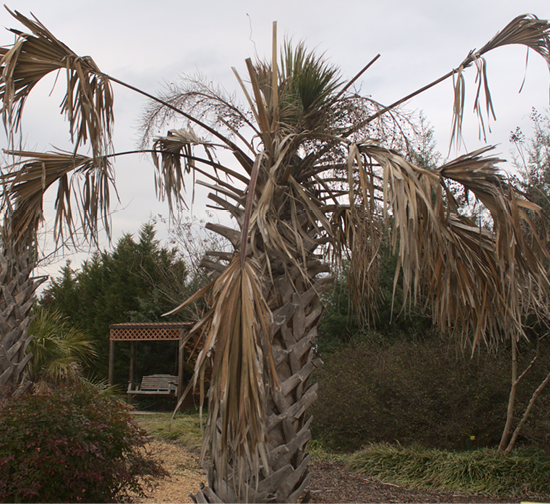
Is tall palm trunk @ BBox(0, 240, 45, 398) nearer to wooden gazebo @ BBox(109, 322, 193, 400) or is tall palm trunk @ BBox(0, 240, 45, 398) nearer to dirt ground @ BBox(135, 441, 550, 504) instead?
dirt ground @ BBox(135, 441, 550, 504)

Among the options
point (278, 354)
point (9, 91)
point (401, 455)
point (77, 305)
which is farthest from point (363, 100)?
point (77, 305)

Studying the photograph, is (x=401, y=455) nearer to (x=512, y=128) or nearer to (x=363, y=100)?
(x=363, y=100)

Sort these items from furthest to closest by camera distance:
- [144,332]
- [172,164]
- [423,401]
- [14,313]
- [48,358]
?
[144,332] < [48,358] < [423,401] < [14,313] < [172,164]

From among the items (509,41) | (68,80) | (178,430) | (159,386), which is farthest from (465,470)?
(159,386)

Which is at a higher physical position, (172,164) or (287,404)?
(172,164)

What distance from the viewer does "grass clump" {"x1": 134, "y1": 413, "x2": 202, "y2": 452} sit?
798 cm

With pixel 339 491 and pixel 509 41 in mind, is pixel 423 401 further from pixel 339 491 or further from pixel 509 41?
pixel 509 41

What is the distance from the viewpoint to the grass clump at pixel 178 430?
7984mm

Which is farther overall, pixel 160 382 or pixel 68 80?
pixel 160 382

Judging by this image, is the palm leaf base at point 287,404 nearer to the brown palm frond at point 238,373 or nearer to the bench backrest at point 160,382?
the brown palm frond at point 238,373

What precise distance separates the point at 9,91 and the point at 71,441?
244 centimetres

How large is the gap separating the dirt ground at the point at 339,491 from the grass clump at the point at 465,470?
6.2 inches

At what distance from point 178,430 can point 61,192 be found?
231 inches

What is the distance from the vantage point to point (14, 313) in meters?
4.92
